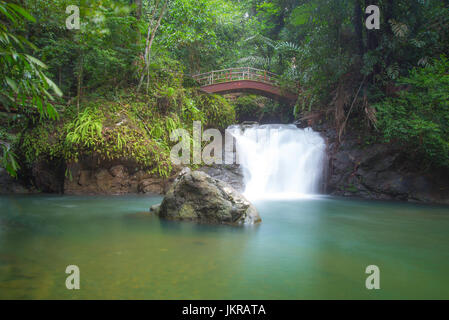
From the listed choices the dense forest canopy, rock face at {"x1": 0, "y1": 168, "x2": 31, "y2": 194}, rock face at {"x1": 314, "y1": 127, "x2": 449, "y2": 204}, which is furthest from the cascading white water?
rock face at {"x1": 0, "y1": 168, "x2": 31, "y2": 194}

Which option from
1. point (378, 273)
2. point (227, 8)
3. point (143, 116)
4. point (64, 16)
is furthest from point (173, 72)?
point (378, 273)

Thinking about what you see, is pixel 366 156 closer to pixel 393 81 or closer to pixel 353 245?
pixel 393 81

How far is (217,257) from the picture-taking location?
3.26 metres

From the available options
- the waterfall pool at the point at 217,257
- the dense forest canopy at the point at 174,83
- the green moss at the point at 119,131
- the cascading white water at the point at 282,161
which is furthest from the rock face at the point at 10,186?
the cascading white water at the point at 282,161

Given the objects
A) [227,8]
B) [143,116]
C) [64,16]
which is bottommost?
[143,116]

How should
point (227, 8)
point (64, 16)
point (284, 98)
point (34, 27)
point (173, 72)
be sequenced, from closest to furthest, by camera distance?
point (64, 16), point (34, 27), point (173, 72), point (284, 98), point (227, 8)

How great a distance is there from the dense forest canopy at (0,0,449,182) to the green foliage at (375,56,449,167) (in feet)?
0.09

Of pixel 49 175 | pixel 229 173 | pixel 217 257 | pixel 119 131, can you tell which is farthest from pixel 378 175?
pixel 49 175

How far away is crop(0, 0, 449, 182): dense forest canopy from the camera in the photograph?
27.4ft

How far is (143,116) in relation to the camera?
9.93m

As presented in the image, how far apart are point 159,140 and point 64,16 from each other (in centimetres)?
424

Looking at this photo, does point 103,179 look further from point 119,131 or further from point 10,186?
point 10,186

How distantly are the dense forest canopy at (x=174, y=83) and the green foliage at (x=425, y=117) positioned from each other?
0.03 m

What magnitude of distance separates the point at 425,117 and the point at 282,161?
4.46 m
